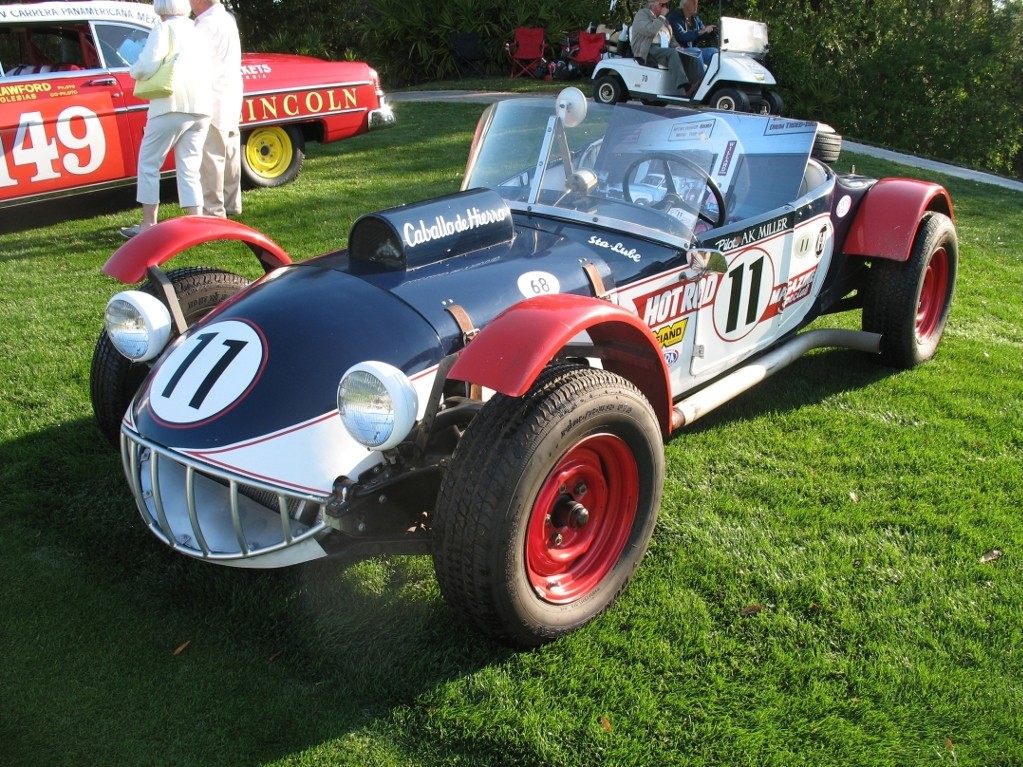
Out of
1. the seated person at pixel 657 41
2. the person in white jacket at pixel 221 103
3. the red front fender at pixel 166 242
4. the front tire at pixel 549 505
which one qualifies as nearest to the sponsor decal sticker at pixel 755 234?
the front tire at pixel 549 505

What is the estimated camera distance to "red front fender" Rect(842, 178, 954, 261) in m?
4.42

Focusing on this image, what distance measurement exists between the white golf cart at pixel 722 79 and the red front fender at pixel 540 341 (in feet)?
31.5

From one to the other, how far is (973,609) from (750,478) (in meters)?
0.99

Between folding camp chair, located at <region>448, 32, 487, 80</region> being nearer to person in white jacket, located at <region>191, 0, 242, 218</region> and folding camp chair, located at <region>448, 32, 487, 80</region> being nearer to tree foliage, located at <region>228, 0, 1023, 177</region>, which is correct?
tree foliage, located at <region>228, 0, 1023, 177</region>

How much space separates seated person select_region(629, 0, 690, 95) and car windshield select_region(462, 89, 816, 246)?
908cm

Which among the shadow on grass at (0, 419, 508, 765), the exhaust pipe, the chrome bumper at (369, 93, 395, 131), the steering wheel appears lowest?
the shadow on grass at (0, 419, 508, 765)

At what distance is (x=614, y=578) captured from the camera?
2873 millimetres

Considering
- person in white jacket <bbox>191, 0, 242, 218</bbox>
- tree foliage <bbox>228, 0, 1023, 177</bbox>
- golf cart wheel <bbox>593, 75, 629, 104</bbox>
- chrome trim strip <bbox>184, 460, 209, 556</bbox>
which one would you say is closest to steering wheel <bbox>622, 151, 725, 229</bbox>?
chrome trim strip <bbox>184, 460, 209, 556</bbox>

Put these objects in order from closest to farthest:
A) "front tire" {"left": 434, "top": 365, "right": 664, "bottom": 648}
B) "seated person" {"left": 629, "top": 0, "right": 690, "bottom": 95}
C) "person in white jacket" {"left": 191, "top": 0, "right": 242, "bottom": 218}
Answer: "front tire" {"left": 434, "top": 365, "right": 664, "bottom": 648}
"person in white jacket" {"left": 191, "top": 0, "right": 242, "bottom": 218}
"seated person" {"left": 629, "top": 0, "right": 690, "bottom": 95}

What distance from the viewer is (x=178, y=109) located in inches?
243

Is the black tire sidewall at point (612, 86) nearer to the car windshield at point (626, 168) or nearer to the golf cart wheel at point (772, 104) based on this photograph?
the golf cart wheel at point (772, 104)

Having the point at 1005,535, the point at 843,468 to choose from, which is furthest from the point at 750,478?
the point at 1005,535

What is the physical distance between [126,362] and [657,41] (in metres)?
11.1

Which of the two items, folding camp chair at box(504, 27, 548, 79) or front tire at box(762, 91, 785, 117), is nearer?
front tire at box(762, 91, 785, 117)
